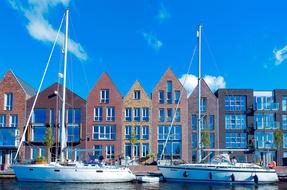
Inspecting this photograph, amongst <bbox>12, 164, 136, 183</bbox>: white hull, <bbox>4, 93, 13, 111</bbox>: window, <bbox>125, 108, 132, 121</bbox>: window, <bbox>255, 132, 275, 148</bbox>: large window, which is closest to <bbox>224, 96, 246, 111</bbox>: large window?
<bbox>255, 132, 275, 148</bbox>: large window

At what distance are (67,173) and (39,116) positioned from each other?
24.7 meters

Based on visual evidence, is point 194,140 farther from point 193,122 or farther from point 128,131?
point 128,131

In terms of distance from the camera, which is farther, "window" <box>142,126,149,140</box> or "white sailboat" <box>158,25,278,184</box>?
"window" <box>142,126,149,140</box>

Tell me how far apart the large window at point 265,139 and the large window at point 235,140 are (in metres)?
2.09

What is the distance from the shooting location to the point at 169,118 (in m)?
64.3

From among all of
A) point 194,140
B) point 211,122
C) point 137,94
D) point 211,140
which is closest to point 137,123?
point 137,94

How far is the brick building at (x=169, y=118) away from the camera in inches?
2499

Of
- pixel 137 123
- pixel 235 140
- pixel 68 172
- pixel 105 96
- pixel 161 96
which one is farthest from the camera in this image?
pixel 235 140

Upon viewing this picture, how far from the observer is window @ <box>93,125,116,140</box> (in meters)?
62.9

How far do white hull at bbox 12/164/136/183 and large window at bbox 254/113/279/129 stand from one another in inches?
1266

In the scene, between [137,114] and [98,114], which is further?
[137,114]

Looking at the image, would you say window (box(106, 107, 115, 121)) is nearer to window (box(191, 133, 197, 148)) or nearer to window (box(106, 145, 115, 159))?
window (box(106, 145, 115, 159))

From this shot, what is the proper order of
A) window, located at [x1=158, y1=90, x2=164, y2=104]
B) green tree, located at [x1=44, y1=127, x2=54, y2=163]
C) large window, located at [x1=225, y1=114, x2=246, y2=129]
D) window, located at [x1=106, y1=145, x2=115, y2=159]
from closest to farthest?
green tree, located at [x1=44, y1=127, x2=54, y2=163] < window, located at [x1=106, y1=145, x2=115, y2=159] < window, located at [x1=158, y1=90, x2=164, y2=104] < large window, located at [x1=225, y1=114, x2=246, y2=129]

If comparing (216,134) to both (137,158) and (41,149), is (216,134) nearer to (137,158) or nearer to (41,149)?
(137,158)
